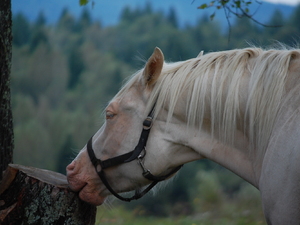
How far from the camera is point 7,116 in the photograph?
3.62 metres

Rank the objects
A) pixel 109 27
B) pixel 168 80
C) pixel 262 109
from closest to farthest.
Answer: pixel 262 109 → pixel 168 80 → pixel 109 27

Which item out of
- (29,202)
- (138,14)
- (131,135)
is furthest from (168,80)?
(138,14)

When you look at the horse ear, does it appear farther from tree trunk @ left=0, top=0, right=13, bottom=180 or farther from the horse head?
tree trunk @ left=0, top=0, right=13, bottom=180

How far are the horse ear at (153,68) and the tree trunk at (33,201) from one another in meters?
1.13

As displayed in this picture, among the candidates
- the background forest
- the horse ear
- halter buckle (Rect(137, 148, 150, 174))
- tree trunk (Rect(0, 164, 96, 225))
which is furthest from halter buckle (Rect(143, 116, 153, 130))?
the background forest

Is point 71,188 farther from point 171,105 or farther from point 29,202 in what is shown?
point 171,105

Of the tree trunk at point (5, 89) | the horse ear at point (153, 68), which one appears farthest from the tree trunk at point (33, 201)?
the horse ear at point (153, 68)

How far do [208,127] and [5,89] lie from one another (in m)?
2.11

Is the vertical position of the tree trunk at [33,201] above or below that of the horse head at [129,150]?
below

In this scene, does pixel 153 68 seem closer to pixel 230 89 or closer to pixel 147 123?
pixel 147 123

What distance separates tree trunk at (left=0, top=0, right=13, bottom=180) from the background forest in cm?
2315

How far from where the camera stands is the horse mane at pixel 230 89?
96.9 inches

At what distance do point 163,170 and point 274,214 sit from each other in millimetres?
904

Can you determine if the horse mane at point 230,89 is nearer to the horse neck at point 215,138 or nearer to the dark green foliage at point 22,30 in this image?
the horse neck at point 215,138
